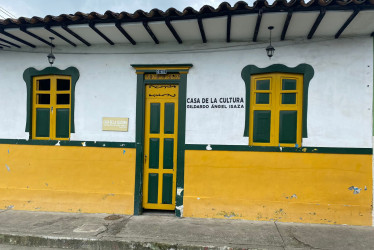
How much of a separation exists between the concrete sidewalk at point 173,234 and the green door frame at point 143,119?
0.44 metres

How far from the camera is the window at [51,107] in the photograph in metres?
5.82

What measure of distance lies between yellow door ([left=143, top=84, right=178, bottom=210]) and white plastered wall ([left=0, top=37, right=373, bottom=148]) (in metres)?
0.33

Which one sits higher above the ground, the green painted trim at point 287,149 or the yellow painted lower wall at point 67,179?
the green painted trim at point 287,149

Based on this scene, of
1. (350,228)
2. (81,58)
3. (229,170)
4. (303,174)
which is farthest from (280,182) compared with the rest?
(81,58)

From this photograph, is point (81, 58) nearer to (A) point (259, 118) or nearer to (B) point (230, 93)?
(B) point (230, 93)

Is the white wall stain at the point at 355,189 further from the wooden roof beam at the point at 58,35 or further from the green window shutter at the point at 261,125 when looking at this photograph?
the wooden roof beam at the point at 58,35

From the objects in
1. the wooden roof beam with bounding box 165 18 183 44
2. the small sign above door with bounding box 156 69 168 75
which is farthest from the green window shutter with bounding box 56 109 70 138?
the wooden roof beam with bounding box 165 18 183 44

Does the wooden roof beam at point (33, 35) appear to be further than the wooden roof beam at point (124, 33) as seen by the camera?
Yes

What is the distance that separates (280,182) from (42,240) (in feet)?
14.3

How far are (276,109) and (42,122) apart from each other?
5036mm

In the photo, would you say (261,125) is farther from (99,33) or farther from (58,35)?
(58,35)

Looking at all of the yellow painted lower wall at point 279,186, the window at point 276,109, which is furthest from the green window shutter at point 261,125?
the yellow painted lower wall at point 279,186

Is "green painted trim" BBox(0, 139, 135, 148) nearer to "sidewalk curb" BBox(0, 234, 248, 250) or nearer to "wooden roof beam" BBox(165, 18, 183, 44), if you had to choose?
"sidewalk curb" BBox(0, 234, 248, 250)

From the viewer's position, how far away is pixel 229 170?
17.2 ft
